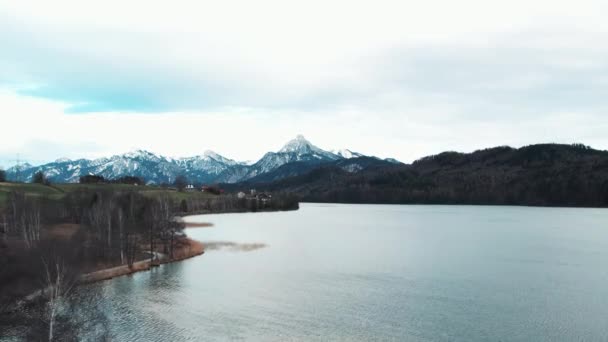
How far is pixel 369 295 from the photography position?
56156 millimetres

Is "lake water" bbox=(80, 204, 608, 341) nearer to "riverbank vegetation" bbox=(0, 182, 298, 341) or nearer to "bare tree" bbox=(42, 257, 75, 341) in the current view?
"riverbank vegetation" bbox=(0, 182, 298, 341)

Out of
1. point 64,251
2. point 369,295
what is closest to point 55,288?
point 64,251

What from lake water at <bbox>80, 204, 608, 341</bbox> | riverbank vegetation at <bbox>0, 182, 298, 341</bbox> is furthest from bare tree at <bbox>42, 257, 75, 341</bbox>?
lake water at <bbox>80, 204, 608, 341</bbox>

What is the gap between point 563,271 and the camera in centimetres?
7231

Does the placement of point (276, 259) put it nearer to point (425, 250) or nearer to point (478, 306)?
point (425, 250)

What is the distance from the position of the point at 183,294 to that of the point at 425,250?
176 feet

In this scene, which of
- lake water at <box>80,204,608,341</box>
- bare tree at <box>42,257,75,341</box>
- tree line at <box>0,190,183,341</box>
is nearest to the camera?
bare tree at <box>42,257,75,341</box>

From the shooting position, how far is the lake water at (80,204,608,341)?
4291cm

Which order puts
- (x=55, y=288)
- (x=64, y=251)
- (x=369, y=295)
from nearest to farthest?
(x=55, y=288) < (x=64, y=251) < (x=369, y=295)

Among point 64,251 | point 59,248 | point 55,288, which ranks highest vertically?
point 59,248

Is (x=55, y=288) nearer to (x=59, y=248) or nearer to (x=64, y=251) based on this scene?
(x=59, y=248)

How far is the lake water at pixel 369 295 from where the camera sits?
4291 centimetres

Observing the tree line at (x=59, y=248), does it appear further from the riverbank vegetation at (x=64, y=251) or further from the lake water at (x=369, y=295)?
the lake water at (x=369, y=295)

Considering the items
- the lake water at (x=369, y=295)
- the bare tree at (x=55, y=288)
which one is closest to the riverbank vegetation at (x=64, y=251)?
the bare tree at (x=55, y=288)
